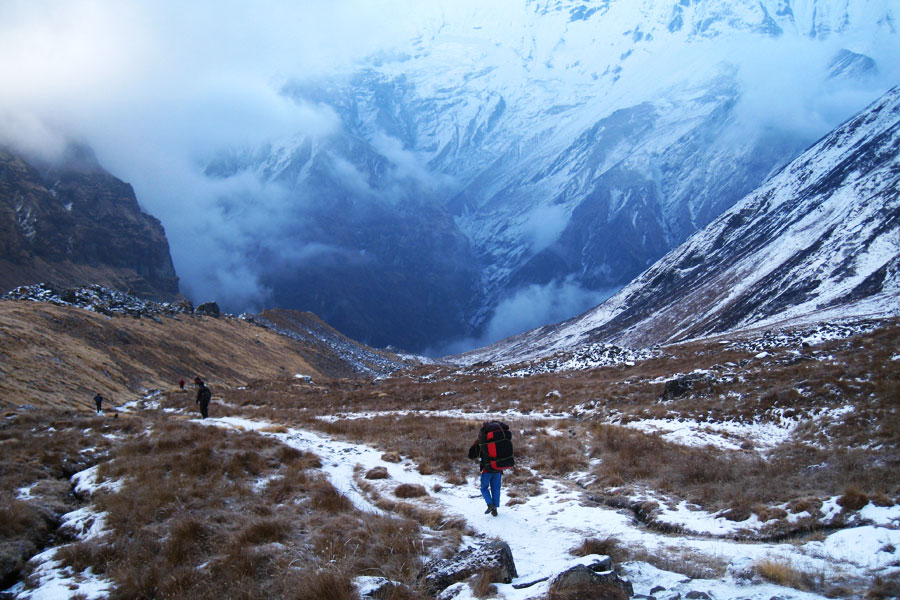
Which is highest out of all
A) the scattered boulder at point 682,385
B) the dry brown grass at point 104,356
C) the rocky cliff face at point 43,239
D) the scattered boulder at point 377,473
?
the rocky cliff face at point 43,239

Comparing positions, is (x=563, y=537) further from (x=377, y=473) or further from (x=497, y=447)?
(x=377, y=473)

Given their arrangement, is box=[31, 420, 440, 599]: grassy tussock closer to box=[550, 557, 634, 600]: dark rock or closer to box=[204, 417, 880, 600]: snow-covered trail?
box=[204, 417, 880, 600]: snow-covered trail

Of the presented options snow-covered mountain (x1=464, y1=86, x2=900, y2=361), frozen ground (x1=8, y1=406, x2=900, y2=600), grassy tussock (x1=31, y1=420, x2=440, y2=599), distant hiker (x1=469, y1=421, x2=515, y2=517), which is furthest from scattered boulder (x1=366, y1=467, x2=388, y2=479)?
snow-covered mountain (x1=464, y1=86, x2=900, y2=361)

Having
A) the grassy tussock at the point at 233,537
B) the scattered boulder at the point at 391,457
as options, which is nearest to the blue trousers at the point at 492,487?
the grassy tussock at the point at 233,537

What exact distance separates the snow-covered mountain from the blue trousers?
5884 centimetres

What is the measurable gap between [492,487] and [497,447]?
92cm

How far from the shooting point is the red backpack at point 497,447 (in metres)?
10.2

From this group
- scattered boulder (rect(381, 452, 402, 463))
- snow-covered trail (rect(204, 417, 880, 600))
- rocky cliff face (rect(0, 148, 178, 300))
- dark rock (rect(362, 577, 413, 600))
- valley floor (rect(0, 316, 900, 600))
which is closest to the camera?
dark rock (rect(362, 577, 413, 600))

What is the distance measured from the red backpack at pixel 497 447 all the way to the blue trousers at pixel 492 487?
→ 0.93 feet

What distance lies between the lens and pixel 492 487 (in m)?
10.4

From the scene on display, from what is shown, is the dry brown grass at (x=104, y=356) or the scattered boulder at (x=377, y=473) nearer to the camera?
the scattered boulder at (x=377, y=473)

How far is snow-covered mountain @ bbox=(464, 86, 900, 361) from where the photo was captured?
77.1 metres

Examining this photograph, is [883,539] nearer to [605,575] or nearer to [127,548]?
[605,575]

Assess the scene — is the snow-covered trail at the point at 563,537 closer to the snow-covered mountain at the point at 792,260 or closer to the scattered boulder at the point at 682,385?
the scattered boulder at the point at 682,385
